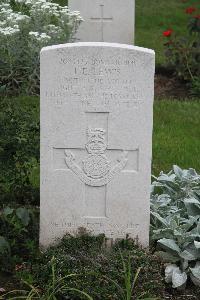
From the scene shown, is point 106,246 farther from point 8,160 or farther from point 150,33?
point 150,33

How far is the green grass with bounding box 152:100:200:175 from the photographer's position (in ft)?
23.0

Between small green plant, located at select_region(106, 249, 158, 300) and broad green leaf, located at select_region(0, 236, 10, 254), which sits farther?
broad green leaf, located at select_region(0, 236, 10, 254)

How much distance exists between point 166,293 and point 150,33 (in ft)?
28.8

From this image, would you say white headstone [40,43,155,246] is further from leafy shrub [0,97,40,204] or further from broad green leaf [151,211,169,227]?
leafy shrub [0,97,40,204]

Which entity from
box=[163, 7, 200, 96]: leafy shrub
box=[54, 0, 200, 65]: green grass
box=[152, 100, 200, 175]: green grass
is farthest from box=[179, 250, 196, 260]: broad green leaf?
box=[54, 0, 200, 65]: green grass

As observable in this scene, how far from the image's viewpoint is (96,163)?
193 inches

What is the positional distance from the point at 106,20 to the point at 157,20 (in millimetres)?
3917

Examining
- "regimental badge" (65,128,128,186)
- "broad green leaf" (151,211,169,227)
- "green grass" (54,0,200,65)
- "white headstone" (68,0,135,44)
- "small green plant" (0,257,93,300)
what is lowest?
"small green plant" (0,257,93,300)

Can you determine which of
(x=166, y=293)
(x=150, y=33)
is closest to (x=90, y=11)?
(x=150, y=33)

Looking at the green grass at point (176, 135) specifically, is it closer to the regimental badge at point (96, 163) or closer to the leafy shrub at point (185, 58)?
the leafy shrub at point (185, 58)

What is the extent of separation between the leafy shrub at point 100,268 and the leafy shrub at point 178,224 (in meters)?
0.13

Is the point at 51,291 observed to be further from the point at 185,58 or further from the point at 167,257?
the point at 185,58

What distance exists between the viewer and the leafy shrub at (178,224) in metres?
4.87

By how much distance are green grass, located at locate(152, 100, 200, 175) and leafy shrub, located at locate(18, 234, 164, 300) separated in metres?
1.92
